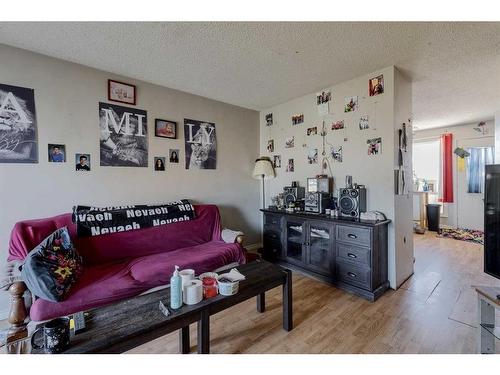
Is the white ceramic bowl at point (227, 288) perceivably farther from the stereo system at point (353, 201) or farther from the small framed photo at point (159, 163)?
the small framed photo at point (159, 163)

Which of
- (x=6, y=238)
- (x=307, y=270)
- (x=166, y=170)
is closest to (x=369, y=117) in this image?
(x=307, y=270)

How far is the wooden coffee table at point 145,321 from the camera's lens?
40.8 inches

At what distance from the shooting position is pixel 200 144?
3.01 m

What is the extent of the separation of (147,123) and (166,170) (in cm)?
Answer: 56

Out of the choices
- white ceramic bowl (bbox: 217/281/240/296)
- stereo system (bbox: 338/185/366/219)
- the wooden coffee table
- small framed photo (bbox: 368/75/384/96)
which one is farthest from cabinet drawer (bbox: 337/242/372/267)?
small framed photo (bbox: 368/75/384/96)

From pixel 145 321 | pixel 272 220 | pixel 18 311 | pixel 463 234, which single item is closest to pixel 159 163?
pixel 272 220

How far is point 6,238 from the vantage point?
1.90 m

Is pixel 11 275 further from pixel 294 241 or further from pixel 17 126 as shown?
pixel 294 241

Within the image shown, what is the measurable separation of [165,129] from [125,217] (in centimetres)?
110

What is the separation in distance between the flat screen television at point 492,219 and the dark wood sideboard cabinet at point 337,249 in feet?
2.65

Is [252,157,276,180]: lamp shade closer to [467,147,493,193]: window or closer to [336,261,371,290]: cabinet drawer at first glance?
[336,261,371,290]: cabinet drawer

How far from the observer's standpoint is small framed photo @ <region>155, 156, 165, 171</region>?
2.68 m
